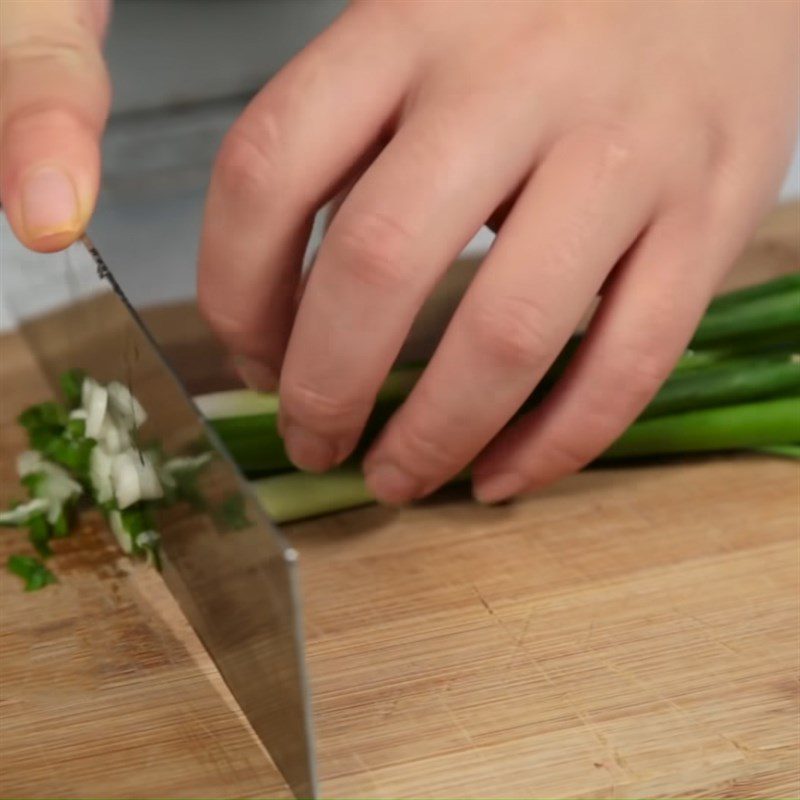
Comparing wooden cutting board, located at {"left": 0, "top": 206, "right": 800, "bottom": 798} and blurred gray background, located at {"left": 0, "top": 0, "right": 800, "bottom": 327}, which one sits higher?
blurred gray background, located at {"left": 0, "top": 0, "right": 800, "bottom": 327}

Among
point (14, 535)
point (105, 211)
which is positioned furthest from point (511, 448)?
point (105, 211)

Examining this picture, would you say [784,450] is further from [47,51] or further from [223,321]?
[47,51]

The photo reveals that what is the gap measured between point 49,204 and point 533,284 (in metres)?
0.35

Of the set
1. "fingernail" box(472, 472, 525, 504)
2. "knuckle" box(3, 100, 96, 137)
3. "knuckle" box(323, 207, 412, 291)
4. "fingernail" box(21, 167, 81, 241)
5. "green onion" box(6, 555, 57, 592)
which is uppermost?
"knuckle" box(3, 100, 96, 137)

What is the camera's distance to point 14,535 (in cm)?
101

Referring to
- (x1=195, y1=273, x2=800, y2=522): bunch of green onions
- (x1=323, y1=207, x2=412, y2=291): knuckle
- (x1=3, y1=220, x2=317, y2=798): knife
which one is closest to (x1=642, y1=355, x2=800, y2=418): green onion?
(x1=195, y1=273, x2=800, y2=522): bunch of green onions

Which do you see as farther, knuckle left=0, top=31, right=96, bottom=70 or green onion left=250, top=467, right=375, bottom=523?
green onion left=250, top=467, right=375, bottom=523

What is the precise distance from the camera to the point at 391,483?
973 millimetres

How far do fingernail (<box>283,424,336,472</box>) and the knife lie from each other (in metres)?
0.12

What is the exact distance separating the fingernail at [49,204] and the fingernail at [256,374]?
0.93 feet

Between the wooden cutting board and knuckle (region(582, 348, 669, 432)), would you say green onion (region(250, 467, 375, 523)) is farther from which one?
knuckle (region(582, 348, 669, 432))

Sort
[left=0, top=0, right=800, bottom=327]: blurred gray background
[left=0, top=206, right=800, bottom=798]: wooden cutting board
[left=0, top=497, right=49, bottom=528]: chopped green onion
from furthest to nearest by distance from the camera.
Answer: [left=0, top=0, right=800, bottom=327]: blurred gray background
[left=0, top=497, right=49, bottom=528]: chopped green onion
[left=0, top=206, right=800, bottom=798]: wooden cutting board

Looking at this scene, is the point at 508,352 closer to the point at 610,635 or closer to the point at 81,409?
the point at 610,635

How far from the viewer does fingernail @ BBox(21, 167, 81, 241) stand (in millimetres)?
737
